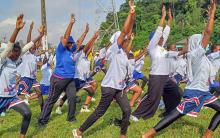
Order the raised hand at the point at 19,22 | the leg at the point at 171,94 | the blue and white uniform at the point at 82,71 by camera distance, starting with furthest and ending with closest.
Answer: the blue and white uniform at the point at 82,71 < the leg at the point at 171,94 < the raised hand at the point at 19,22

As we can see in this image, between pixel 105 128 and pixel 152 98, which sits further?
pixel 152 98

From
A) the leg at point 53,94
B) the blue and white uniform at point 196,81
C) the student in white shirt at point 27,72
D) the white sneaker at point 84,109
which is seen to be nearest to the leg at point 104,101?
the blue and white uniform at point 196,81

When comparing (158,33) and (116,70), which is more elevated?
(158,33)

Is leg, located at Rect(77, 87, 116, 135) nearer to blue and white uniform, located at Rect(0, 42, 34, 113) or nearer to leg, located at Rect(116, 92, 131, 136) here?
leg, located at Rect(116, 92, 131, 136)

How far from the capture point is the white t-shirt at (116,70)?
7344 mm

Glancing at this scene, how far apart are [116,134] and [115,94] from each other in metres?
1.17

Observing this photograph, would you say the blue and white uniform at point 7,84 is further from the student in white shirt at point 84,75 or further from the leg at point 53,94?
the student in white shirt at point 84,75

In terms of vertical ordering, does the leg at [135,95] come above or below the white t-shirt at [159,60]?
below

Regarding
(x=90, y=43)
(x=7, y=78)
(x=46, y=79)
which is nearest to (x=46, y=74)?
(x=46, y=79)

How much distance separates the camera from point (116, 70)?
24.2 ft

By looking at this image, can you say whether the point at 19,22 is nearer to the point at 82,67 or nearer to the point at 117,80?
the point at 117,80

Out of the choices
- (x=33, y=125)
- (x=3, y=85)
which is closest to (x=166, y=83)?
(x=33, y=125)

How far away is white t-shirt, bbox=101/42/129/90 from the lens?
734 cm

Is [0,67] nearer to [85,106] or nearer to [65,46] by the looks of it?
[65,46]
